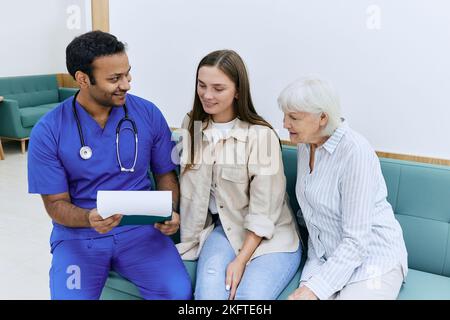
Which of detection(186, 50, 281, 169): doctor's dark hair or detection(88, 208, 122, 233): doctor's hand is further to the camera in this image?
detection(186, 50, 281, 169): doctor's dark hair

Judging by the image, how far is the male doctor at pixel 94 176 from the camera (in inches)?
64.0

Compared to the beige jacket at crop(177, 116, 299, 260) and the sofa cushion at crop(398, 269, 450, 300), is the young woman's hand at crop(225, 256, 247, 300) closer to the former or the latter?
the beige jacket at crop(177, 116, 299, 260)

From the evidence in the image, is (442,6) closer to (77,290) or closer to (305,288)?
(305,288)

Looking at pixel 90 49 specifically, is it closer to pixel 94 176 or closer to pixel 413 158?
pixel 94 176

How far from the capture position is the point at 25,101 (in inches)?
216

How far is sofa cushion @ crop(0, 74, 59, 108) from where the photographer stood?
17.4 feet

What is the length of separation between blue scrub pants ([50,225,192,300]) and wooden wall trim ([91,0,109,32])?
47.3 inches

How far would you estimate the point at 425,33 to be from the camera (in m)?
1.71

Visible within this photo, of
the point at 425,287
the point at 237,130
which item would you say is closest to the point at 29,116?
the point at 237,130

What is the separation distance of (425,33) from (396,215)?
70 centimetres

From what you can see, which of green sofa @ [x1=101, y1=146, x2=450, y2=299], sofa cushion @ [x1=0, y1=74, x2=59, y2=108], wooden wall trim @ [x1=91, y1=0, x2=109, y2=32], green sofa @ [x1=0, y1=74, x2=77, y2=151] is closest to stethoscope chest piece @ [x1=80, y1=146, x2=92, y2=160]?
green sofa @ [x1=101, y1=146, x2=450, y2=299]

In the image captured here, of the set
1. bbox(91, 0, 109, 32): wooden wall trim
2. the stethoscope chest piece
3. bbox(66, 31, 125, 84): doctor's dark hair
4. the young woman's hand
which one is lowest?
the young woman's hand

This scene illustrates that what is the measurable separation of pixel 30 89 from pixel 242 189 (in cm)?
468

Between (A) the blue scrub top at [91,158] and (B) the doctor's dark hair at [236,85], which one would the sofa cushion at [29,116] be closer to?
(A) the blue scrub top at [91,158]
